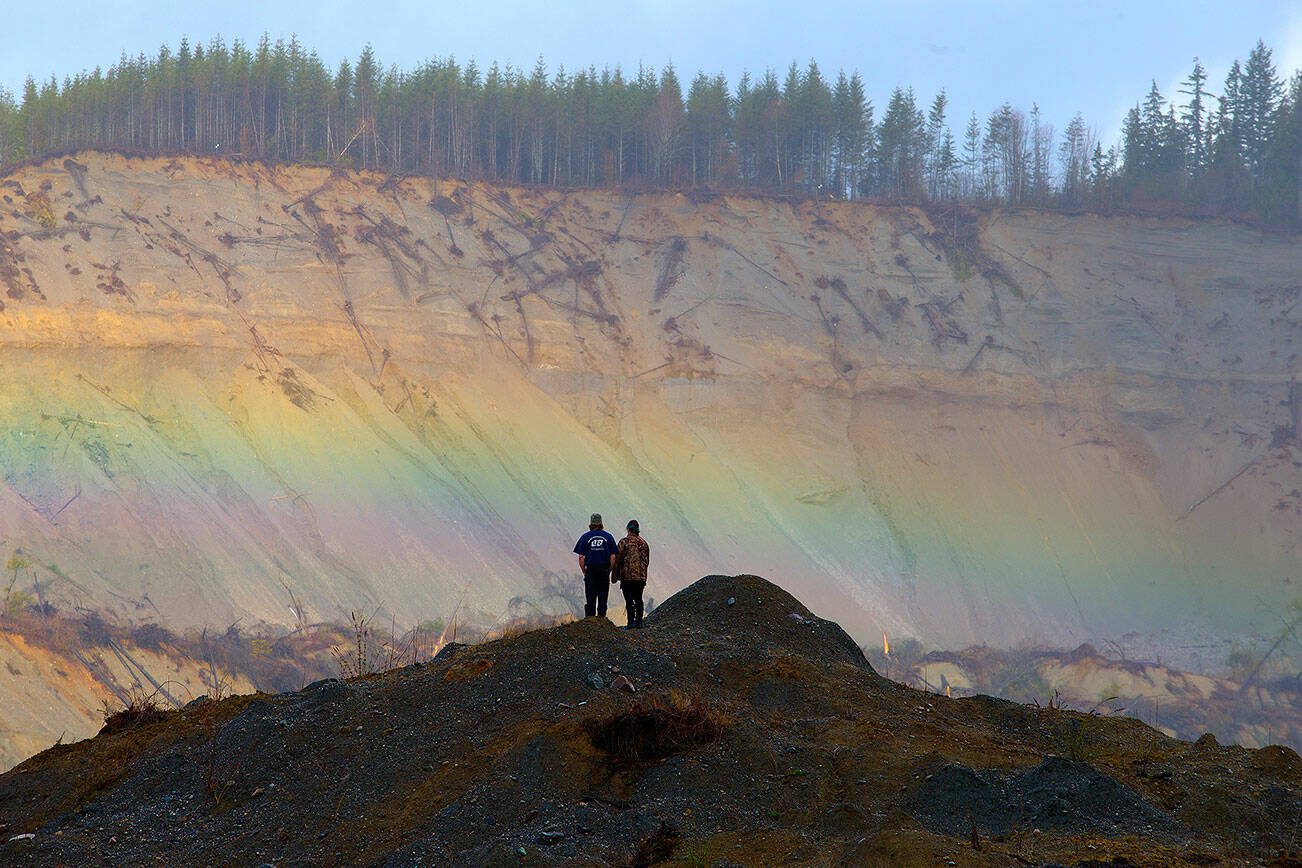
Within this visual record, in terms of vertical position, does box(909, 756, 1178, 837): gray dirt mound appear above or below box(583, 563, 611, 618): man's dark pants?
below

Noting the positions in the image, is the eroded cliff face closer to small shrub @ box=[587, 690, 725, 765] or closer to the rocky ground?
the rocky ground

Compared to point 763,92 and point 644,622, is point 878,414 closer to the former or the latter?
point 763,92

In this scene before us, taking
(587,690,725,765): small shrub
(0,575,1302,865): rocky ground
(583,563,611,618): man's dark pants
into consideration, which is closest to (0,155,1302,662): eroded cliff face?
(583,563,611,618): man's dark pants

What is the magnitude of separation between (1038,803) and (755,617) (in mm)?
4574

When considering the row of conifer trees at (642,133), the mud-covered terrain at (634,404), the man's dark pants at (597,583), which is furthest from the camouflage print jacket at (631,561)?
the row of conifer trees at (642,133)

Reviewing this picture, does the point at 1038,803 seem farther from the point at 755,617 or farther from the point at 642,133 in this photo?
the point at 642,133

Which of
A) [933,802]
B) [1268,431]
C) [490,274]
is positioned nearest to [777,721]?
[933,802]

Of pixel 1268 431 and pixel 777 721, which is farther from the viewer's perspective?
pixel 1268 431

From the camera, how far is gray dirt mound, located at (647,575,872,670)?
12.3 meters

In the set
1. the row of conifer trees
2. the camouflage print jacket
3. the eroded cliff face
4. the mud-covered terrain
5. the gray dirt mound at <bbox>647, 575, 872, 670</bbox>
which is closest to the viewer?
the gray dirt mound at <bbox>647, 575, 872, 670</bbox>

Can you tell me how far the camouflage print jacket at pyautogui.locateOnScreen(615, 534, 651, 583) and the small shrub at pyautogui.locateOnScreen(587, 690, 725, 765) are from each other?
3.37 metres

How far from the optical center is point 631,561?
502 inches

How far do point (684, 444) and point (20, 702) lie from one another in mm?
19875

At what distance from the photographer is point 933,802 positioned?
841 cm
